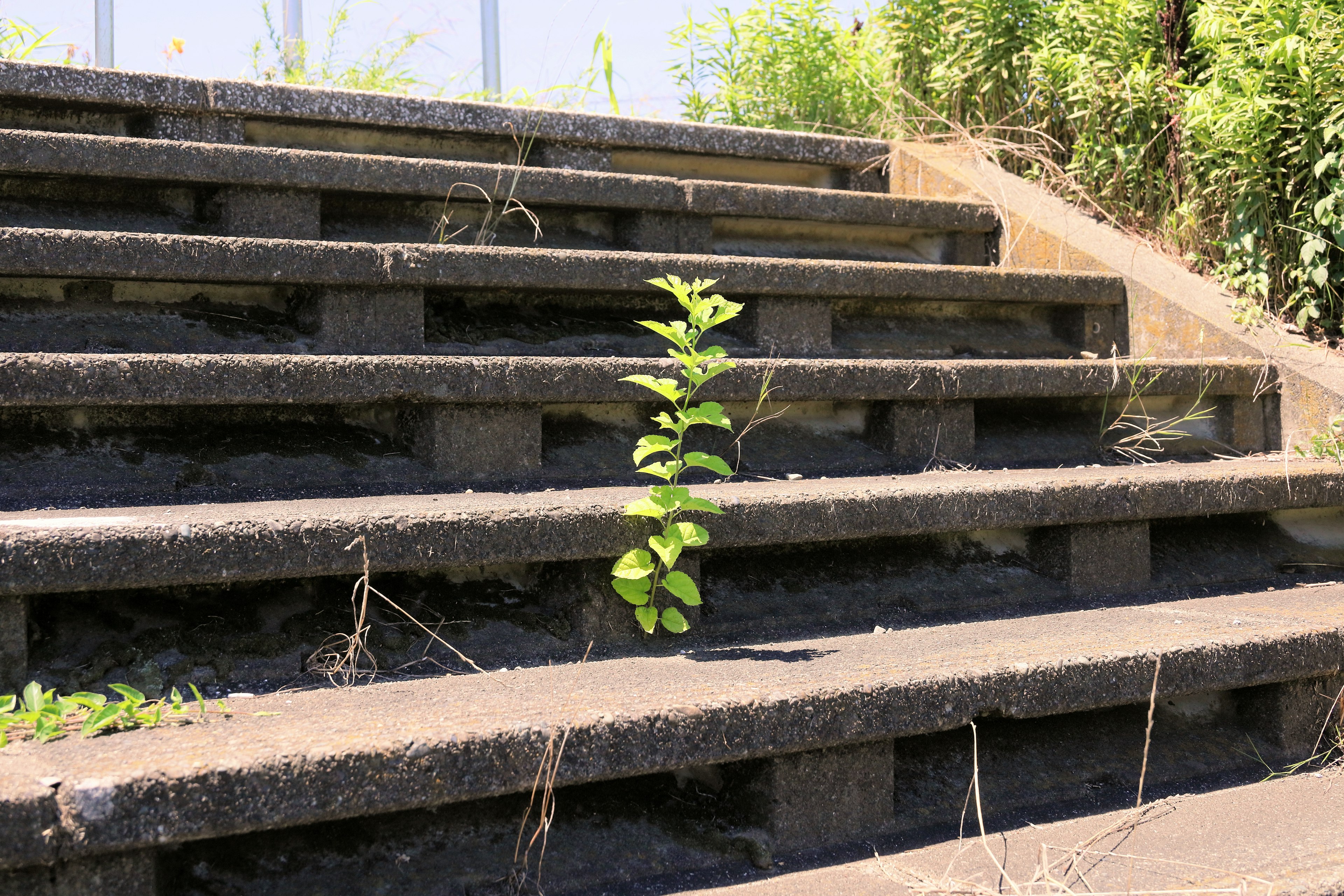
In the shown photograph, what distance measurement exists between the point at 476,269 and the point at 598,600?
85cm

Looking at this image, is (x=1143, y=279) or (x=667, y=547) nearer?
(x=667, y=547)

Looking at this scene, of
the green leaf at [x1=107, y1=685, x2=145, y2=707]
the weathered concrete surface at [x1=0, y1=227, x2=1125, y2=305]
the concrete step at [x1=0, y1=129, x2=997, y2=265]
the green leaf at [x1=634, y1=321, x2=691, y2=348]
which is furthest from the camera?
the concrete step at [x1=0, y1=129, x2=997, y2=265]

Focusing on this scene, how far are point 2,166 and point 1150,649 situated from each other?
7.90 ft

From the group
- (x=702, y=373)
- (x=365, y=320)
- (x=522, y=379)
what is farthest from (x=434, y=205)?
(x=702, y=373)

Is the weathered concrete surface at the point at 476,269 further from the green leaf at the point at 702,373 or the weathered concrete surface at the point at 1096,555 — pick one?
the weathered concrete surface at the point at 1096,555

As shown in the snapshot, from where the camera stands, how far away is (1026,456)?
254 cm

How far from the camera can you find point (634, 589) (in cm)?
174

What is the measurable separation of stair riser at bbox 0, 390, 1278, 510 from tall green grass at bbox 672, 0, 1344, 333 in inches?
31.3

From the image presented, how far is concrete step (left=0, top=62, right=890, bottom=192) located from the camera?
8.14 ft

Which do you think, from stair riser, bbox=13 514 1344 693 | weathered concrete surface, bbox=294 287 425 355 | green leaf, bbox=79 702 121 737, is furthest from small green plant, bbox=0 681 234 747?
weathered concrete surface, bbox=294 287 425 355

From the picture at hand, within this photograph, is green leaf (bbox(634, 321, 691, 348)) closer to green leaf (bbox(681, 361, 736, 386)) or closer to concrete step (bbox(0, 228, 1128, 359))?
green leaf (bbox(681, 361, 736, 386))

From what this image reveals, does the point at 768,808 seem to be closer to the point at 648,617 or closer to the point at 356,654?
the point at 648,617

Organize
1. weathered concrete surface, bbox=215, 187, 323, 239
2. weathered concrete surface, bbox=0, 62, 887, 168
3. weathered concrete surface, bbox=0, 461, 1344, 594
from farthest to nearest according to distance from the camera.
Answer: weathered concrete surface, bbox=0, 62, 887, 168 → weathered concrete surface, bbox=215, 187, 323, 239 → weathered concrete surface, bbox=0, 461, 1344, 594

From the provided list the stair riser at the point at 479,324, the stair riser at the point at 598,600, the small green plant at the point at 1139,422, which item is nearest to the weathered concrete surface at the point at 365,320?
the stair riser at the point at 479,324
